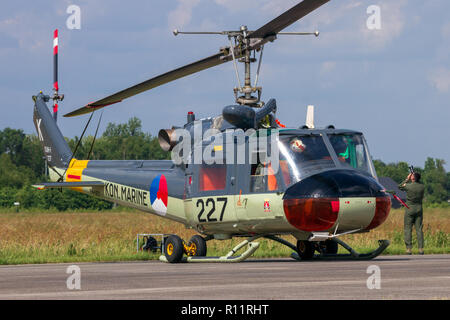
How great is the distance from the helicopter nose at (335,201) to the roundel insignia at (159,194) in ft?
14.5

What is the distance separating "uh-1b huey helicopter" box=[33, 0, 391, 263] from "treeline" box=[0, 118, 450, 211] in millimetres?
61184

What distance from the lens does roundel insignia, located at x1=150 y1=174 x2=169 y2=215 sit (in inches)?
745

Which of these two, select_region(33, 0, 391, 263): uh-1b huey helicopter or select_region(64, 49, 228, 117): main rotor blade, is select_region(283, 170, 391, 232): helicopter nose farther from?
select_region(64, 49, 228, 117): main rotor blade

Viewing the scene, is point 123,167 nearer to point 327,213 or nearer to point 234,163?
point 234,163

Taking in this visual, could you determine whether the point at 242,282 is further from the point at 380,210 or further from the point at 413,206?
the point at 413,206

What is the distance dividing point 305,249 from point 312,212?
9.61 ft

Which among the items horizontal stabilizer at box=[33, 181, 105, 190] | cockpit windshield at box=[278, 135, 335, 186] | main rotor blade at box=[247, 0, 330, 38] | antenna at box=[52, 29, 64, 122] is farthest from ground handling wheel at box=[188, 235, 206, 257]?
antenna at box=[52, 29, 64, 122]

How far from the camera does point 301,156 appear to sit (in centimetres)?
1539

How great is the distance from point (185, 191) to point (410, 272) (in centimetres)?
670

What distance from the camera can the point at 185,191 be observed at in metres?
18.2
